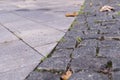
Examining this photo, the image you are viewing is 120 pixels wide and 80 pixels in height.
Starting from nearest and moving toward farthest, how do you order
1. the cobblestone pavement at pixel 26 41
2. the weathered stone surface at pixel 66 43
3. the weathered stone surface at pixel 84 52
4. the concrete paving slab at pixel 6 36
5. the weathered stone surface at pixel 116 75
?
1. the weathered stone surface at pixel 116 75
2. the cobblestone pavement at pixel 26 41
3. the weathered stone surface at pixel 84 52
4. the weathered stone surface at pixel 66 43
5. the concrete paving slab at pixel 6 36

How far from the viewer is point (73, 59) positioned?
265 cm

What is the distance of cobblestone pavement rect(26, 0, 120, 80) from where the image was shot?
2318mm

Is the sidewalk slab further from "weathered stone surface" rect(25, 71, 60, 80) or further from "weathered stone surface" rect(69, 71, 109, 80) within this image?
"weathered stone surface" rect(69, 71, 109, 80)

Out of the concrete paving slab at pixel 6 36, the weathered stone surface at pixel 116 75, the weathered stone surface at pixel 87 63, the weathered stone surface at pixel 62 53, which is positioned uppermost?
the weathered stone surface at pixel 116 75

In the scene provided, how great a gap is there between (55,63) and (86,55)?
37 cm

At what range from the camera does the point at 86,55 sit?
273 centimetres

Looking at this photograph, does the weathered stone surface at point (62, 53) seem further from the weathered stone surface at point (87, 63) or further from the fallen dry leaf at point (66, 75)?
the fallen dry leaf at point (66, 75)

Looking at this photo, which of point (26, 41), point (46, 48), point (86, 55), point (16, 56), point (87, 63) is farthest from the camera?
point (26, 41)

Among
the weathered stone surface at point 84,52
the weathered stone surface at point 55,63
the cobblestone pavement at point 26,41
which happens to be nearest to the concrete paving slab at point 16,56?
the cobblestone pavement at point 26,41

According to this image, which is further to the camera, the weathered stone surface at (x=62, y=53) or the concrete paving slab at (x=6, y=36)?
the concrete paving slab at (x=6, y=36)

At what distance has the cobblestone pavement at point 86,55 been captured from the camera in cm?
232

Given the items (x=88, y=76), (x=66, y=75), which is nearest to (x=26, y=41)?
(x=66, y=75)

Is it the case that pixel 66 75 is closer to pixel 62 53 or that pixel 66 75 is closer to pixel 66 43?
pixel 62 53

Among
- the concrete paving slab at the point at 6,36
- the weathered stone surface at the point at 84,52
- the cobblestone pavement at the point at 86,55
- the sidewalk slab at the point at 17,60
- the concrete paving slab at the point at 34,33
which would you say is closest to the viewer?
the cobblestone pavement at the point at 86,55
